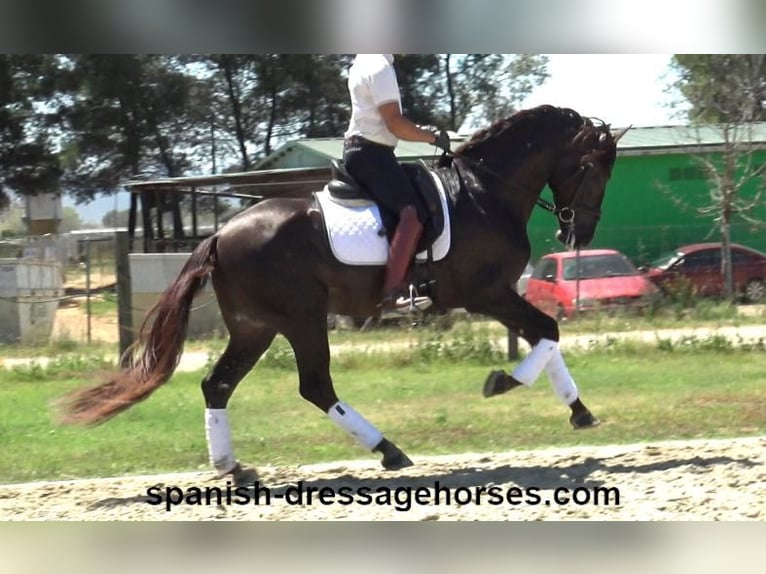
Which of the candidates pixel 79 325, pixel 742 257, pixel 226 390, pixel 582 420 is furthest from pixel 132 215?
pixel 742 257

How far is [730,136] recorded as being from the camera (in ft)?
40.9

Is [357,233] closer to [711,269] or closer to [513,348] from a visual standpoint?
[513,348]

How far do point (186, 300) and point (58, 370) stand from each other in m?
4.59

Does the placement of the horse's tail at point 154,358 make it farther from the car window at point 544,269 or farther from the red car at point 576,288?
the car window at point 544,269

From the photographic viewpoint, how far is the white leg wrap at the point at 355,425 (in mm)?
5754

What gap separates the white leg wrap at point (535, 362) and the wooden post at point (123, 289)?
4.61 m

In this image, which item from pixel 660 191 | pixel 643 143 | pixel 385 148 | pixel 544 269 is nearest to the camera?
pixel 385 148

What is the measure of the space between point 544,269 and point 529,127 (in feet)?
14.4

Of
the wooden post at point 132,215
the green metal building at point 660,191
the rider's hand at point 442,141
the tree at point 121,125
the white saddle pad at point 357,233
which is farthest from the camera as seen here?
the green metal building at point 660,191

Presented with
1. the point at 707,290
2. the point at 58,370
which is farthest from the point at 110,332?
the point at 707,290

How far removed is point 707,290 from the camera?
12125 mm

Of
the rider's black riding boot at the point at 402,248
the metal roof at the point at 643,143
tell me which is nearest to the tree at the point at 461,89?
the metal roof at the point at 643,143

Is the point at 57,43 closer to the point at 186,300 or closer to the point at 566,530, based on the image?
the point at 186,300

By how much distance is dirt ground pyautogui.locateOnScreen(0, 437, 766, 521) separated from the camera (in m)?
5.41
